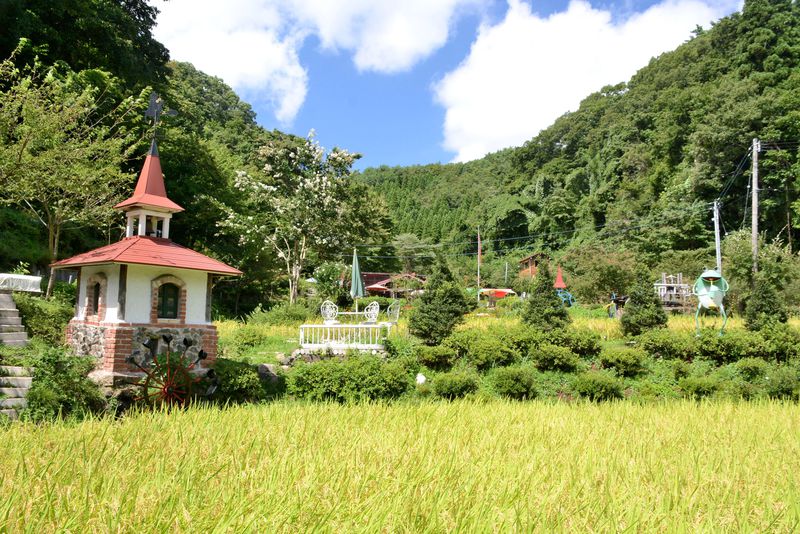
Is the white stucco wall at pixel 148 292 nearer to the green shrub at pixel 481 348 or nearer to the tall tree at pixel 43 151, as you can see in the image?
the tall tree at pixel 43 151

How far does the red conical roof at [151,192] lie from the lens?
9828 millimetres

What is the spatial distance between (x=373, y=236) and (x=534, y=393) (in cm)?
2018

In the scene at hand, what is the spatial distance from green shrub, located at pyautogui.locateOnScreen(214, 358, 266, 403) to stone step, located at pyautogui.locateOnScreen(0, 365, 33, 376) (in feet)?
9.30

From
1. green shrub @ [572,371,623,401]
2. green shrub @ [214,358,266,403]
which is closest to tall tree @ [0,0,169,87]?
green shrub @ [214,358,266,403]

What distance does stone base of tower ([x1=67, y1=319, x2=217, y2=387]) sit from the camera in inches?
345

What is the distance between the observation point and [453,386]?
988 centimetres

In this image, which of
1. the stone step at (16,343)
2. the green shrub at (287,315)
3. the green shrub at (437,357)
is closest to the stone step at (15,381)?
the stone step at (16,343)

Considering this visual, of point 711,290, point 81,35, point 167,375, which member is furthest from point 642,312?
point 81,35

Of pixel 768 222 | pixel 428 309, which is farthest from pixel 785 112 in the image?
pixel 428 309

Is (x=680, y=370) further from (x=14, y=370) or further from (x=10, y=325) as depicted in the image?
(x=10, y=325)

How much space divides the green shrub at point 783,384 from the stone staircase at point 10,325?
45.6ft

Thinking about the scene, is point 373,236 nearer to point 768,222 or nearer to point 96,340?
point 96,340

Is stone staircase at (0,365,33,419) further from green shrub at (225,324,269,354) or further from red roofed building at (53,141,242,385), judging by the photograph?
green shrub at (225,324,269,354)

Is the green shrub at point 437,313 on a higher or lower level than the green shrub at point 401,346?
higher
